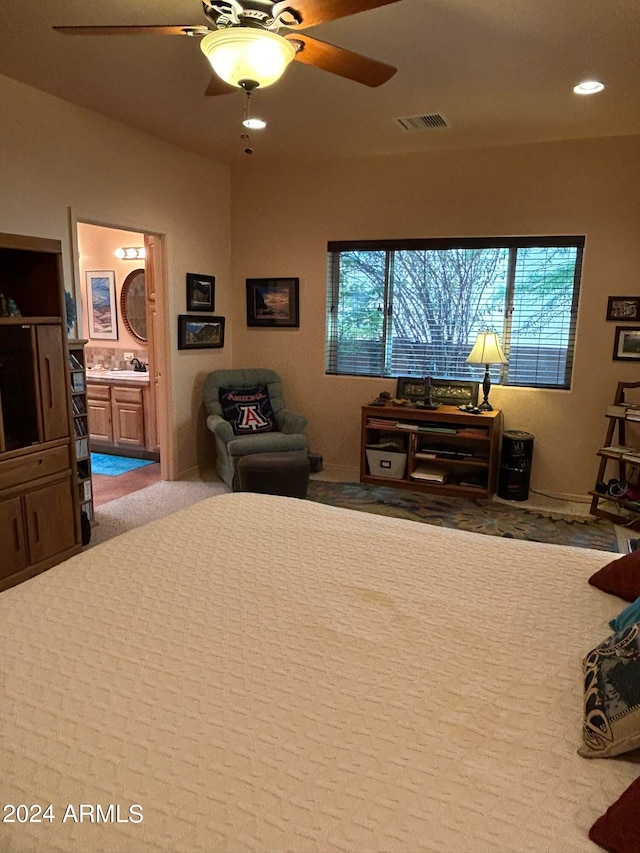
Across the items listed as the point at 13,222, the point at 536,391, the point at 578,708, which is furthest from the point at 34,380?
the point at 536,391

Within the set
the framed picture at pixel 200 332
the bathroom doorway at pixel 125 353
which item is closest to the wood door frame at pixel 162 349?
the bathroom doorway at pixel 125 353

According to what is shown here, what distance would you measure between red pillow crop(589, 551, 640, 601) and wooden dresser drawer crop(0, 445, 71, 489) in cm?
279

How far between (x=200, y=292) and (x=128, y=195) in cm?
108

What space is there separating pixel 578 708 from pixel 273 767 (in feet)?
2.27

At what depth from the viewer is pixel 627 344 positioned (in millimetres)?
4340

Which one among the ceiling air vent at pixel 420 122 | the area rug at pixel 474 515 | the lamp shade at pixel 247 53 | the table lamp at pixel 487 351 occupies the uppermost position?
the ceiling air vent at pixel 420 122

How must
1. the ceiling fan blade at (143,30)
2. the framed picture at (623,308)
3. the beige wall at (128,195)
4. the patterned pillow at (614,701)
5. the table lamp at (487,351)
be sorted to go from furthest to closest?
the table lamp at (487,351), the framed picture at (623,308), the beige wall at (128,195), the ceiling fan blade at (143,30), the patterned pillow at (614,701)

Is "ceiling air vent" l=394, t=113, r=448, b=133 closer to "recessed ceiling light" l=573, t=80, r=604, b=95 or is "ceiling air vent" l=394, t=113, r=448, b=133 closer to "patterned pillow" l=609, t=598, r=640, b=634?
"recessed ceiling light" l=573, t=80, r=604, b=95

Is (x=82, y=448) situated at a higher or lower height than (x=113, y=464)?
higher

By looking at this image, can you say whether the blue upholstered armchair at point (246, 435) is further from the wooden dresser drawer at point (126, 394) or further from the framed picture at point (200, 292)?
the wooden dresser drawer at point (126, 394)

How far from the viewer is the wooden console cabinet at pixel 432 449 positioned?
15.0 ft

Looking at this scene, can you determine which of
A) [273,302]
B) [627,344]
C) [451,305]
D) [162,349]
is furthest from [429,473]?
[162,349]

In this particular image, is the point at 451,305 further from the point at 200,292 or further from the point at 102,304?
the point at 102,304

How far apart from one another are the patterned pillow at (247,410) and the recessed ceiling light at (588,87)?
10.8 ft
